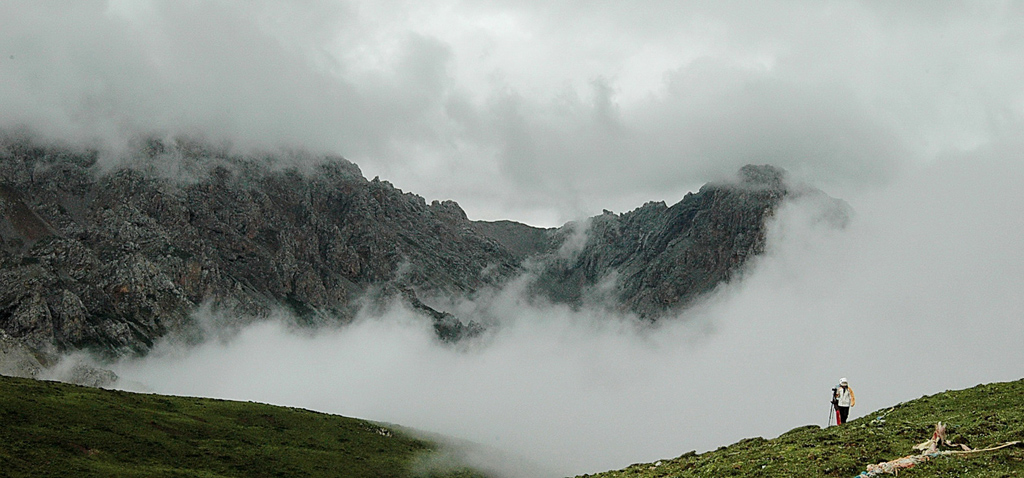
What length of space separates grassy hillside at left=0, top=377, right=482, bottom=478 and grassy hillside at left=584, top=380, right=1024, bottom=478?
62.9m

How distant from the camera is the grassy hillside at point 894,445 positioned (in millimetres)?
33188

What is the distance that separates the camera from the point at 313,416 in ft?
477

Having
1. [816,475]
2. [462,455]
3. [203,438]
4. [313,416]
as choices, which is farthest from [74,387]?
[816,475]

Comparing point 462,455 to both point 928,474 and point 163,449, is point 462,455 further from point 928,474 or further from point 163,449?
point 928,474

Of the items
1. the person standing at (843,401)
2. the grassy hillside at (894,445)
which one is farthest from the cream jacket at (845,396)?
the grassy hillside at (894,445)

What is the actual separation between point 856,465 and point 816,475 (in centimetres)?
213

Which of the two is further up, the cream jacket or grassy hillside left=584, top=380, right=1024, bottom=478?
the cream jacket

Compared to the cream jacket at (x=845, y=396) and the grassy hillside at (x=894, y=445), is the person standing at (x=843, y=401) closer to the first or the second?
the cream jacket at (x=845, y=396)

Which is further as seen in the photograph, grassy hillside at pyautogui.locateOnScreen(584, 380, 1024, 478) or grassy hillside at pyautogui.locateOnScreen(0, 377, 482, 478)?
grassy hillside at pyautogui.locateOnScreen(0, 377, 482, 478)

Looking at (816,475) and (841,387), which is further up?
(841,387)

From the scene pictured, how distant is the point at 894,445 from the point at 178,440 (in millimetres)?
93721

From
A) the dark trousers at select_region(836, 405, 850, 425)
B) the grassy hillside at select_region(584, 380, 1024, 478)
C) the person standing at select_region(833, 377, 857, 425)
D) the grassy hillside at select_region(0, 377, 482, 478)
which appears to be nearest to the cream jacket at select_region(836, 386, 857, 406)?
the person standing at select_region(833, 377, 857, 425)

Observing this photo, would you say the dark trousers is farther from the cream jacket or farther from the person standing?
the cream jacket

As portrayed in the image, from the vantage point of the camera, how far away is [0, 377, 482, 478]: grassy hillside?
263ft
